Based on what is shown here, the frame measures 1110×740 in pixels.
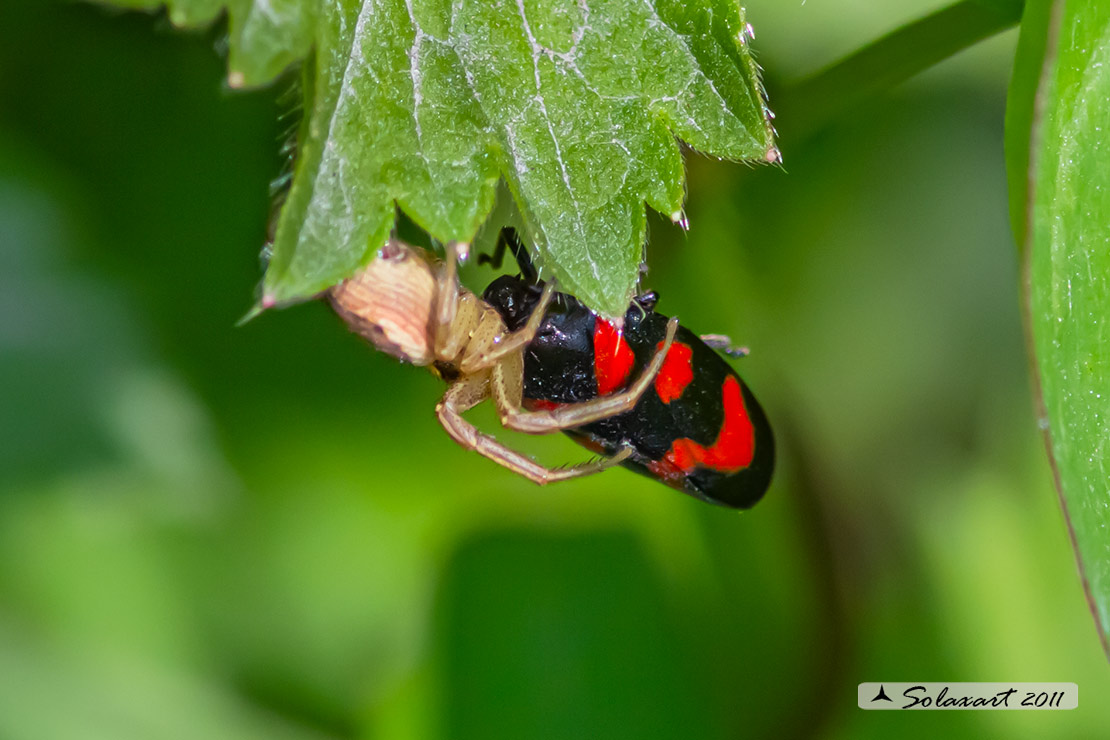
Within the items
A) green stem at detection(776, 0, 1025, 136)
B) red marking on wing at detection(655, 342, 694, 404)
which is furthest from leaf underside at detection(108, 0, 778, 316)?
green stem at detection(776, 0, 1025, 136)

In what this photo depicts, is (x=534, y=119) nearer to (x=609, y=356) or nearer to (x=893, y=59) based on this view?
(x=609, y=356)

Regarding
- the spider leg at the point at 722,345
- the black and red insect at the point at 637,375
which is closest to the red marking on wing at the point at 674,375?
the black and red insect at the point at 637,375

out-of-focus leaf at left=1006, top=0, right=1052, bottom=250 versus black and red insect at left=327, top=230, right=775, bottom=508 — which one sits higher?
out-of-focus leaf at left=1006, top=0, right=1052, bottom=250

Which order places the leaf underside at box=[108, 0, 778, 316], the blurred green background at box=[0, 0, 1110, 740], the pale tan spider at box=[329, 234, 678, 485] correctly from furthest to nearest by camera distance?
the blurred green background at box=[0, 0, 1110, 740] < the pale tan spider at box=[329, 234, 678, 485] < the leaf underside at box=[108, 0, 778, 316]

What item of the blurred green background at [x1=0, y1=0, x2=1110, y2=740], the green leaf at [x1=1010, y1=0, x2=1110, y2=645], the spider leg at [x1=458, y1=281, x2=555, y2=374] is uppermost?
the green leaf at [x1=1010, y1=0, x2=1110, y2=645]

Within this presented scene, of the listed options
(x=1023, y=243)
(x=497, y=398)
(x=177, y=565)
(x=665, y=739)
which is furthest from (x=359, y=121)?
(x=665, y=739)

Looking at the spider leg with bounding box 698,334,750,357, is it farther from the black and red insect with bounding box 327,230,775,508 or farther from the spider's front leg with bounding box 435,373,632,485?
the spider's front leg with bounding box 435,373,632,485
